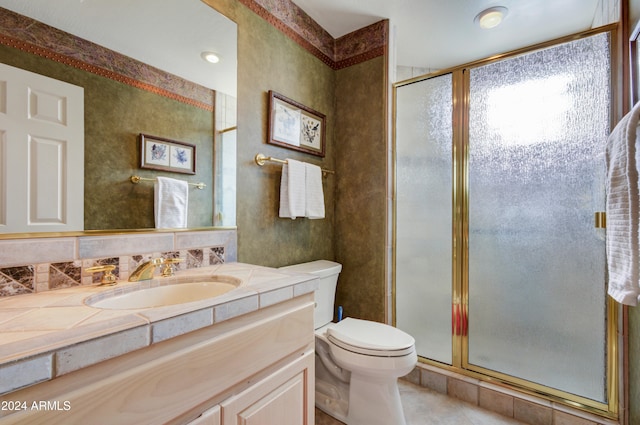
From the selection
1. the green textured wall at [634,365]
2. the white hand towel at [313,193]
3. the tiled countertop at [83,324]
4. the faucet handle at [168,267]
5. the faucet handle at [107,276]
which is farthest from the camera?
the white hand towel at [313,193]

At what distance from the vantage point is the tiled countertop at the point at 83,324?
45 cm

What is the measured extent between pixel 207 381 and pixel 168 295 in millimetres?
418

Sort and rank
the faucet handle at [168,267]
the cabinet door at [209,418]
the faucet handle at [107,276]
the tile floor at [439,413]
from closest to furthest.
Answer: the cabinet door at [209,418]
the faucet handle at [107,276]
the faucet handle at [168,267]
the tile floor at [439,413]

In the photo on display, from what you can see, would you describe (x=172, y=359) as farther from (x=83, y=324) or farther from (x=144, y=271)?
(x=144, y=271)

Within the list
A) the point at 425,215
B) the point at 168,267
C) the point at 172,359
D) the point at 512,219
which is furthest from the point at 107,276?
the point at 512,219

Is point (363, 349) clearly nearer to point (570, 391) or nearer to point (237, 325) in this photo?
point (237, 325)

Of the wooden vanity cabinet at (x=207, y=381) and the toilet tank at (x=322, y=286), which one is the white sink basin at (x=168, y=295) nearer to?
the wooden vanity cabinet at (x=207, y=381)

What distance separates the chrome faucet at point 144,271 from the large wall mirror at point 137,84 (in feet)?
0.58

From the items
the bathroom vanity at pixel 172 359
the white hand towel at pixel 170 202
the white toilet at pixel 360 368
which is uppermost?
the white hand towel at pixel 170 202

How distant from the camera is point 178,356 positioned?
0.63m

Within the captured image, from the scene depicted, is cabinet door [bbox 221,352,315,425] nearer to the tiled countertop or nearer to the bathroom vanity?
the bathroom vanity

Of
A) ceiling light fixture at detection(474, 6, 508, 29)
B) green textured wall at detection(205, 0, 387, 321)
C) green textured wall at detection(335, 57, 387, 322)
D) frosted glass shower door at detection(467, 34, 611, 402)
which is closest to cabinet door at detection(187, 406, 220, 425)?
green textured wall at detection(205, 0, 387, 321)

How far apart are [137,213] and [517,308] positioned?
1941mm

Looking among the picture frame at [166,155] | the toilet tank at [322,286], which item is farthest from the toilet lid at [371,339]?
the picture frame at [166,155]
